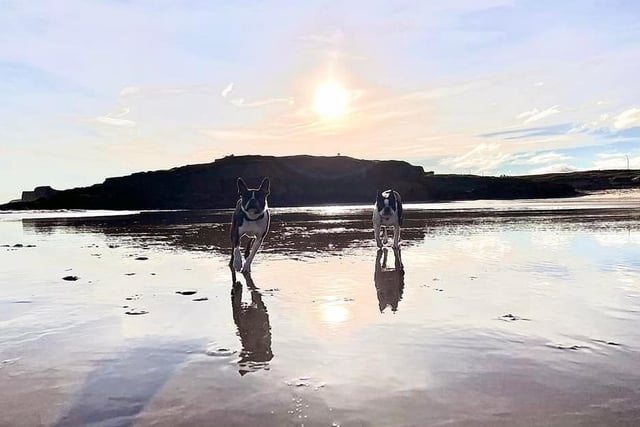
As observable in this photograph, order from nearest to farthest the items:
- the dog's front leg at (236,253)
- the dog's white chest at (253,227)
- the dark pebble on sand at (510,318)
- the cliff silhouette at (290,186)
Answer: the dark pebble on sand at (510,318) → the dog's front leg at (236,253) → the dog's white chest at (253,227) → the cliff silhouette at (290,186)

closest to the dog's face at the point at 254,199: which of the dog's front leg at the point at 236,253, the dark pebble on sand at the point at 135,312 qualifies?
the dog's front leg at the point at 236,253

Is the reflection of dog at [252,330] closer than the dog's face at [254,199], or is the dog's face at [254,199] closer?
the reflection of dog at [252,330]

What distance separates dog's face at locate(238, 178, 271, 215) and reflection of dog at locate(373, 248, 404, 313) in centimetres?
308

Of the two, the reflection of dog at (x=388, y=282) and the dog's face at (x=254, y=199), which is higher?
the dog's face at (x=254, y=199)

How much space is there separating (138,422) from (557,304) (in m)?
6.44

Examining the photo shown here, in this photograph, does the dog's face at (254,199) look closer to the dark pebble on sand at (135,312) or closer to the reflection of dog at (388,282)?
the reflection of dog at (388,282)

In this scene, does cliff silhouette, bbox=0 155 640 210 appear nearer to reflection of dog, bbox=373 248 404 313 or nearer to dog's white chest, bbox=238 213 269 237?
dog's white chest, bbox=238 213 269 237

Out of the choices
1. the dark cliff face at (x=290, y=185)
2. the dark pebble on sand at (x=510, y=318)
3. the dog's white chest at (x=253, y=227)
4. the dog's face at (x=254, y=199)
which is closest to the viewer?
the dark pebble on sand at (x=510, y=318)

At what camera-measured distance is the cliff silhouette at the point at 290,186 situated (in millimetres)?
98062

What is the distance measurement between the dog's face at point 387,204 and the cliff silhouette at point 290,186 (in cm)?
7615

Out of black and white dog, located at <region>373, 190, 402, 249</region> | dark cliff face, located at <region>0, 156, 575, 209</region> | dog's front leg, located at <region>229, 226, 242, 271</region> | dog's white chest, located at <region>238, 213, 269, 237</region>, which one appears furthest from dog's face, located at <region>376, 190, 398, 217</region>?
dark cliff face, located at <region>0, 156, 575, 209</region>

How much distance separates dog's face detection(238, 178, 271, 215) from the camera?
13055 mm

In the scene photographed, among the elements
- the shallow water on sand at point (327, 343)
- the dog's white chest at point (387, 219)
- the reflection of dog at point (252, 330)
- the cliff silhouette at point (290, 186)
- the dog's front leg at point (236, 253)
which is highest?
the cliff silhouette at point (290, 186)

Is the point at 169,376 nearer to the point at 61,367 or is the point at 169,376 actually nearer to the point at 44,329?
the point at 61,367
